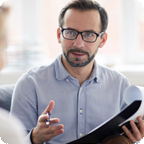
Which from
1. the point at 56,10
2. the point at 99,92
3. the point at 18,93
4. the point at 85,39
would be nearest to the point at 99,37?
the point at 85,39

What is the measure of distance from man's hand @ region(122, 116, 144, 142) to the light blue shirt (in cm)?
30

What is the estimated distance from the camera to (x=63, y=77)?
150 cm

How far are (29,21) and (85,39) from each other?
1.40 m

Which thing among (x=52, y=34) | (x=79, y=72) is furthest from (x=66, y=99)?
(x=52, y=34)

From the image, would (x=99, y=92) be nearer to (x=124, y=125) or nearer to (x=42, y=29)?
(x=124, y=125)

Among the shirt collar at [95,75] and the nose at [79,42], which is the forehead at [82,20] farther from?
the shirt collar at [95,75]

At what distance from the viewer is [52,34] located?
279cm

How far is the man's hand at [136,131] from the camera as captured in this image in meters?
1.20

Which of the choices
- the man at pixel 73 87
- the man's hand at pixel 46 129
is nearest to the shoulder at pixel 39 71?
the man at pixel 73 87

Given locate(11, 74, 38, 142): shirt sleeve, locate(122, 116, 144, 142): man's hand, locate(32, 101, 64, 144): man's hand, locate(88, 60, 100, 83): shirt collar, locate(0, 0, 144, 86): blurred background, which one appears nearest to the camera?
locate(32, 101, 64, 144): man's hand

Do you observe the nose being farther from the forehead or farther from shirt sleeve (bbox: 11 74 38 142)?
shirt sleeve (bbox: 11 74 38 142)

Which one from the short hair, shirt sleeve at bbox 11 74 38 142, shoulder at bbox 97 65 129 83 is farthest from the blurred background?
shirt sleeve at bbox 11 74 38 142

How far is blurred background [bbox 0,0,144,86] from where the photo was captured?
2.62 meters

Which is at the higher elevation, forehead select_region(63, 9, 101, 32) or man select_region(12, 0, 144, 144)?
forehead select_region(63, 9, 101, 32)
